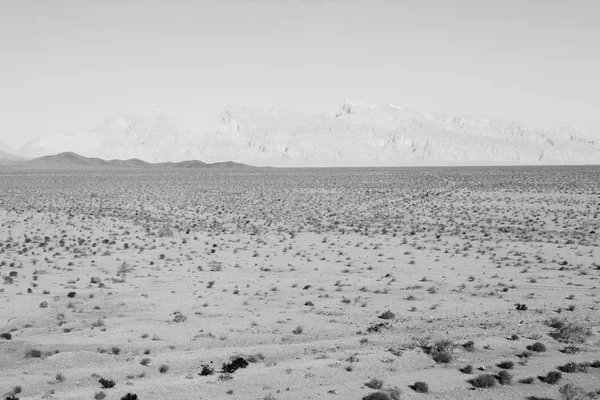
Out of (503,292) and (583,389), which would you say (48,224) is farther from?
(583,389)

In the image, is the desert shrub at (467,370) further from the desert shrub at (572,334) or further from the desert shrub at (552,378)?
the desert shrub at (572,334)

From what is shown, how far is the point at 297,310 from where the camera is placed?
16.0 metres

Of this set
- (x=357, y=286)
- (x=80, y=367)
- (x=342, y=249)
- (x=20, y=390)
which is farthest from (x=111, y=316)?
(x=342, y=249)

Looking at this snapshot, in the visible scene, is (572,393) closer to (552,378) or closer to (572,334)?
(552,378)

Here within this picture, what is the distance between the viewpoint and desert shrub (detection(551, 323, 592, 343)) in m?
13.0

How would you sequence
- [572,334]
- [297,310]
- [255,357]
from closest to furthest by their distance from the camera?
[255,357] → [572,334] → [297,310]

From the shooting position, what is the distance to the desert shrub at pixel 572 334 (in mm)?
12961

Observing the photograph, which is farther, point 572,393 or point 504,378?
point 504,378

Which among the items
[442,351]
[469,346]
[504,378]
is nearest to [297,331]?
[442,351]

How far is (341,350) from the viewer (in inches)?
500

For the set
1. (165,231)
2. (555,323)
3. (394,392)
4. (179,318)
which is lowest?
(394,392)

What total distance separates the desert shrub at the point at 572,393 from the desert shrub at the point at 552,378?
0.40 m

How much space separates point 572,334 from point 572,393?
3.28 m

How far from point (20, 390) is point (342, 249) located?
1773cm
